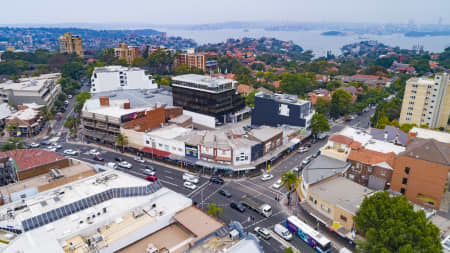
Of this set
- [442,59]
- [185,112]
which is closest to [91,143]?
[185,112]

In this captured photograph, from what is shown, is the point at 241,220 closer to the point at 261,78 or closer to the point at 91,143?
the point at 91,143

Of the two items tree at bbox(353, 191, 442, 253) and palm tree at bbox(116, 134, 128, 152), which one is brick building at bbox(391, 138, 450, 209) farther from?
palm tree at bbox(116, 134, 128, 152)

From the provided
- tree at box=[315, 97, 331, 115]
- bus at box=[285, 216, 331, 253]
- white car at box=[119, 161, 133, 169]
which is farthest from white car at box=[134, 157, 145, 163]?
tree at box=[315, 97, 331, 115]

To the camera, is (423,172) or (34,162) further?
(34,162)

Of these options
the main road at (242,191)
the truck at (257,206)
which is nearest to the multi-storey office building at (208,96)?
the main road at (242,191)

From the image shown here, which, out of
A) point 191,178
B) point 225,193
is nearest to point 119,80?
point 191,178

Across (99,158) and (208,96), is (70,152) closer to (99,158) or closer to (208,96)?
(99,158)
